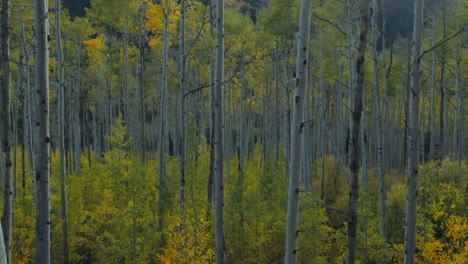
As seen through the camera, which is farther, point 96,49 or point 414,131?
point 96,49

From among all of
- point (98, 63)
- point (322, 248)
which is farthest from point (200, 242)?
point (98, 63)

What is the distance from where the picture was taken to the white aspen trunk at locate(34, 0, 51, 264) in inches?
152

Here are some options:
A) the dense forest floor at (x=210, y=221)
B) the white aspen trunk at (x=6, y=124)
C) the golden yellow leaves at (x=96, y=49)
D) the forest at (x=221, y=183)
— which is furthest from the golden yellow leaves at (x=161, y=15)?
the white aspen trunk at (x=6, y=124)

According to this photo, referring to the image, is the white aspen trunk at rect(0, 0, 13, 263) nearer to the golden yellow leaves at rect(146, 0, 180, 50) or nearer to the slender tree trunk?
the slender tree trunk

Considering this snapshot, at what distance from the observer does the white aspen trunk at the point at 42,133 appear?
3855 mm

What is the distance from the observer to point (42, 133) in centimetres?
396

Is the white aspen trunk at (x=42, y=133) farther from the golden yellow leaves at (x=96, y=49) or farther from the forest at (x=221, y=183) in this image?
the golden yellow leaves at (x=96, y=49)

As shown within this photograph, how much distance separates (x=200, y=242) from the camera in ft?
32.1

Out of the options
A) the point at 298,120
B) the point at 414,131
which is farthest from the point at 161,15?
the point at 298,120

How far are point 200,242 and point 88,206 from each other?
650 centimetres

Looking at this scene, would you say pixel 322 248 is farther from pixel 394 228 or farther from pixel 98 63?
pixel 98 63

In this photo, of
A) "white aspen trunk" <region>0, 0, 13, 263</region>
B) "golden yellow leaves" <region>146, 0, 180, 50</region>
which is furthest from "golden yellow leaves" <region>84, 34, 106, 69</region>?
"white aspen trunk" <region>0, 0, 13, 263</region>

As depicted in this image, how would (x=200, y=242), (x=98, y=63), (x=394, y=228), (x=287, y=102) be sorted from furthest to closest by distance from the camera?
(x=98, y=63) < (x=287, y=102) < (x=394, y=228) < (x=200, y=242)

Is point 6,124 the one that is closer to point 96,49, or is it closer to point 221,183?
point 221,183
